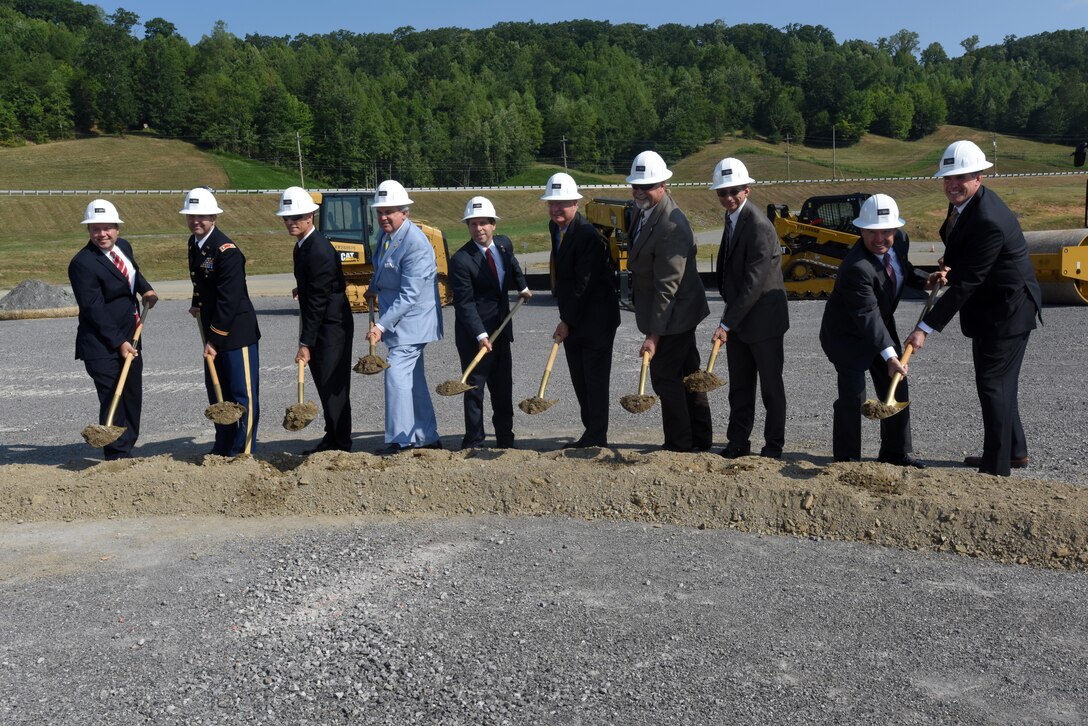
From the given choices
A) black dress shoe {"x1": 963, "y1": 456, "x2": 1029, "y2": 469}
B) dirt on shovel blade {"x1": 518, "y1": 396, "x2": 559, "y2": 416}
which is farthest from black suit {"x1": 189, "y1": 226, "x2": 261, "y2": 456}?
black dress shoe {"x1": 963, "y1": 456, "x2": 1029, "y2": 469}

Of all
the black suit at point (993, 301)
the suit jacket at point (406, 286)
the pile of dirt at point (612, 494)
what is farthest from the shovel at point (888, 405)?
the suit jacket at point (406, 286)

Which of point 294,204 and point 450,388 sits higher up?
point 294,204

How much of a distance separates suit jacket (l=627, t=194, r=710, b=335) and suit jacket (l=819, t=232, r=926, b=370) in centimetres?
87

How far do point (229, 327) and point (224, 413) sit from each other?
2.27ft

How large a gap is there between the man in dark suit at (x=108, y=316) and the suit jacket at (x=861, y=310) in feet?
16.6

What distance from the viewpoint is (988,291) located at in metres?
5.92

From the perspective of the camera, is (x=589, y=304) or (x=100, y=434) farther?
(x=589, y=304)

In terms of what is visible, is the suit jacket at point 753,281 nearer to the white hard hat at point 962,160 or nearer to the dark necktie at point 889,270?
the dark necktie at point 889,270

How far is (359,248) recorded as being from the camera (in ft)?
59.4

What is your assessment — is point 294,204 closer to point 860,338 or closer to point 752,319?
point 752,319

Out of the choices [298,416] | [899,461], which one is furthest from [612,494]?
[298,416]

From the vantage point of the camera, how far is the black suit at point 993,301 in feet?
19.0

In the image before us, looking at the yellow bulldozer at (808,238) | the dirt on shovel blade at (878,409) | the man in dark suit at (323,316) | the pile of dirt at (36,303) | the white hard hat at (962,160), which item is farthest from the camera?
the pile of dirt at (36,303)

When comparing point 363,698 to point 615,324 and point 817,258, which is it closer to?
point 615,324
